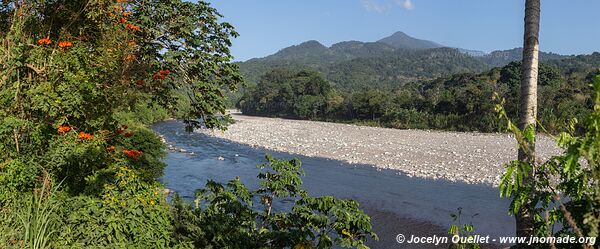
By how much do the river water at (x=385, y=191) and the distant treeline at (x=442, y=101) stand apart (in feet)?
35.4

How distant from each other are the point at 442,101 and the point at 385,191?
134 ft

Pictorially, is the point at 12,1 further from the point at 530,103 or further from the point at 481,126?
the point at 481,126

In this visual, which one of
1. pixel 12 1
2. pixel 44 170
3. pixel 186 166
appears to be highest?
pixel 12 1

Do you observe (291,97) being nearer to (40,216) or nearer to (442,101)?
(442,101)

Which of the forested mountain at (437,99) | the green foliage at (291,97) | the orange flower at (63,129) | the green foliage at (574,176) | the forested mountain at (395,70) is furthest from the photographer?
the forested mountain at (395,70)

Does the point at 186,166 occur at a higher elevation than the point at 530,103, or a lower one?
lower

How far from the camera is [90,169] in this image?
524 cm

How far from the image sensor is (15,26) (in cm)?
564

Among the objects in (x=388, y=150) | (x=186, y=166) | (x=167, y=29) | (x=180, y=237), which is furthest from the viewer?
(x=388, y=150)

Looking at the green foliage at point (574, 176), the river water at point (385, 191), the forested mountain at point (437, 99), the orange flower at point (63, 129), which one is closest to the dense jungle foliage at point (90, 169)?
the orange flower at point (63, 129)

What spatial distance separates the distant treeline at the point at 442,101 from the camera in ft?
139

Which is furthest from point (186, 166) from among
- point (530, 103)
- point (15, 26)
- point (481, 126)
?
point (481, 126)

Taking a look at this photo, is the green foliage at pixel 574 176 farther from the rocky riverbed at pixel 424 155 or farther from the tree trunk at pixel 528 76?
the rocky riverbed at pixel 424 155

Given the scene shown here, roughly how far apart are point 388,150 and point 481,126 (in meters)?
23.2
